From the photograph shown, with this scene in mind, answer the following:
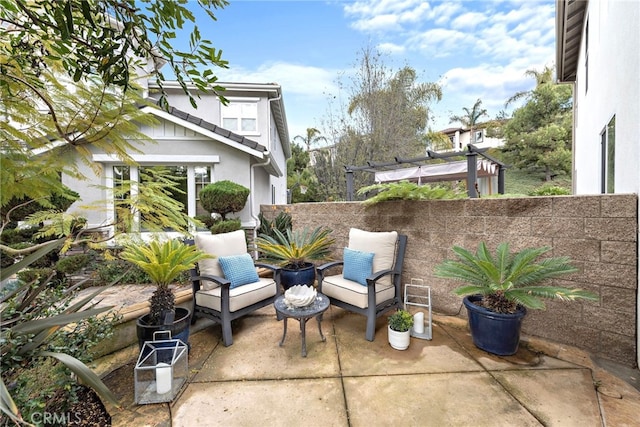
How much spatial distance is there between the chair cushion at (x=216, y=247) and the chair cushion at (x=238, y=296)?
0.62 feet

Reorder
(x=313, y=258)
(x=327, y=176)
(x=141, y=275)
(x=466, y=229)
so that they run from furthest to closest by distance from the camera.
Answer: (x=327, y=176) → (x=141, y=275) → (x=313, y=258) → (x=466, y=229)

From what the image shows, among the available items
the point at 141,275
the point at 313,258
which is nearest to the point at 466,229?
the point at 313,258

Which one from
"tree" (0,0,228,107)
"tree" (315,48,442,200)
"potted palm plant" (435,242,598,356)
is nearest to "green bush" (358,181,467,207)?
"potted palm plant" (435,242,598,356)

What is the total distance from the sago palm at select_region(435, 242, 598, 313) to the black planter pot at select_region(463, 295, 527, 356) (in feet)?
0.30

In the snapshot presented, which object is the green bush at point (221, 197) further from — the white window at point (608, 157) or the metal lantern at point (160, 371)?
the white window at point (608, 157)

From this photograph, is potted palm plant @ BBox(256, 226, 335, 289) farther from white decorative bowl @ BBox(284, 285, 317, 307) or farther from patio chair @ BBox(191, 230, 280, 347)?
white decorative bowl @ BBox(284, 285, 317, 307)

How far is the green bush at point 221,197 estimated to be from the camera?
6.66 m

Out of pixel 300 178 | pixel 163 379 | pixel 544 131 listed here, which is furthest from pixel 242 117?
pixel 544 131

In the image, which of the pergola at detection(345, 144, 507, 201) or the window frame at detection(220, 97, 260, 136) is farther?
the window frame at detection(220, 97, 260, 136)

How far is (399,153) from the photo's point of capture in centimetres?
1079

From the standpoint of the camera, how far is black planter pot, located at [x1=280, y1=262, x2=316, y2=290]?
439 centimetres

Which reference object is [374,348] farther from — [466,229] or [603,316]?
[603,316]

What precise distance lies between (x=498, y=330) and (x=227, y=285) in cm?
282

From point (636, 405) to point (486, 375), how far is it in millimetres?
977
